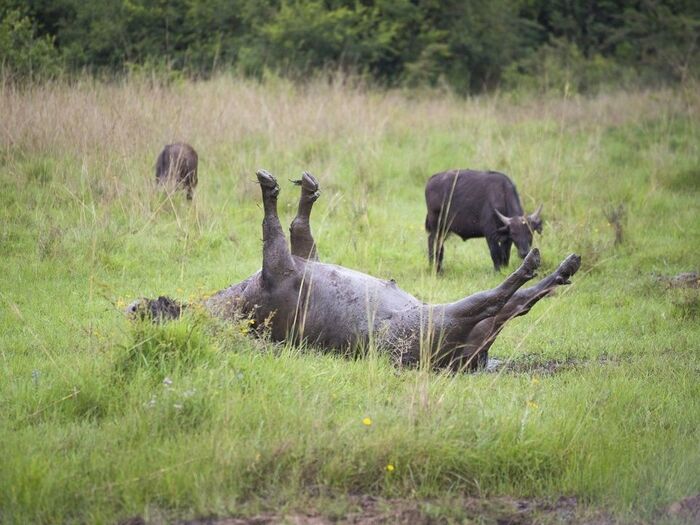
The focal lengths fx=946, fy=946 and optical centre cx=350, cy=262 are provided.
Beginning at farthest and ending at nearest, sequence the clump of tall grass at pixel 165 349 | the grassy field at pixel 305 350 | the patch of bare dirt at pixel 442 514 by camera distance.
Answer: the clump of tall grass at pixel 165 349 < the grassy field at pixel 305 350 < the patch of bare dirt at pixel 442 514

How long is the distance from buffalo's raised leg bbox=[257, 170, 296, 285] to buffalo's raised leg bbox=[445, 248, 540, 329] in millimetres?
1232

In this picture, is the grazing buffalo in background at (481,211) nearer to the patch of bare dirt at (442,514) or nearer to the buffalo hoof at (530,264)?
the buffalo hoof at (530,264)

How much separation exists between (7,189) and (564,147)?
9.46 meters

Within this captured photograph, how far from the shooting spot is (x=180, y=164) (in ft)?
39.1

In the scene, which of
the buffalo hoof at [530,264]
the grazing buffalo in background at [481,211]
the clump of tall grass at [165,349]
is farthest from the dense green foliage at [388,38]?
the buffalo hoof at [530,264]

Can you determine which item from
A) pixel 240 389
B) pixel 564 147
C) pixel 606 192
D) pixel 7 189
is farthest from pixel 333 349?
pixel 564 147

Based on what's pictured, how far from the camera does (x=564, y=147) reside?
16469 mm

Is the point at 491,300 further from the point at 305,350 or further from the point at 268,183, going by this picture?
the point at 268,183

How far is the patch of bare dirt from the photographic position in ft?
14.5

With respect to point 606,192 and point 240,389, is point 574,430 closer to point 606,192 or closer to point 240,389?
point 240,389

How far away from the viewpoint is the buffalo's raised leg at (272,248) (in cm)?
681

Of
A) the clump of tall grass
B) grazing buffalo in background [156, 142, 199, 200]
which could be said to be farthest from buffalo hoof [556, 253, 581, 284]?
grazing buffalo in background [156, 142, 199, 200]

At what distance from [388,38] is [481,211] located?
1429 cm

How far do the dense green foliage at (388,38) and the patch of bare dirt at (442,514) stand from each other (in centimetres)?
1593
